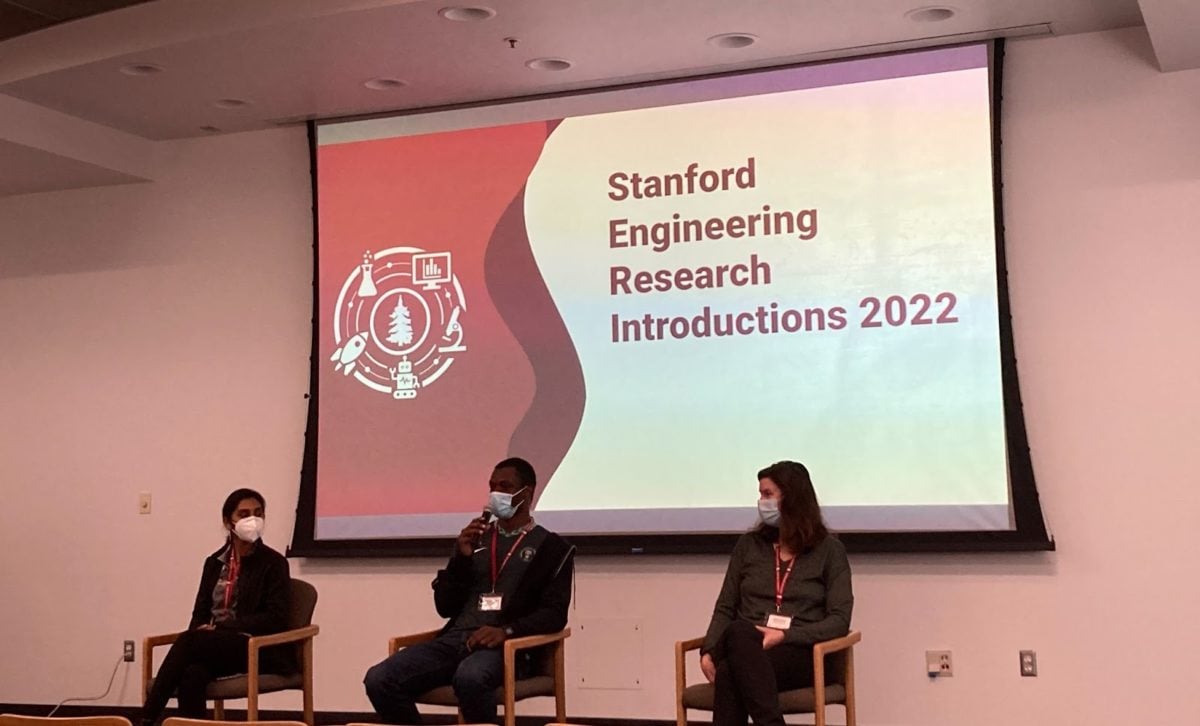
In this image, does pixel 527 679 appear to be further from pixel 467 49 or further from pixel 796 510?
pixel 467 49

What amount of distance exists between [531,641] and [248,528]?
1.23 meters

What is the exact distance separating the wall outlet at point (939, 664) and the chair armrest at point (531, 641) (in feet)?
5.14

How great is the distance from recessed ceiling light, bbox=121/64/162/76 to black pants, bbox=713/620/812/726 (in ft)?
11.1

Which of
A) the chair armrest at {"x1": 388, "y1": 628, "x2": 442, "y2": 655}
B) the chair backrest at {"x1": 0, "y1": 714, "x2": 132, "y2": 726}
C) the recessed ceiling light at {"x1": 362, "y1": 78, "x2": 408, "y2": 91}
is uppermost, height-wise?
the recessed ceiling light at {"x1": 362, "y1": 78, "x2": 408, "y2": 91}

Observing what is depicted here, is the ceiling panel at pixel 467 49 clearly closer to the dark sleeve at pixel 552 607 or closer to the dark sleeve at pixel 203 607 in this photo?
the dark sleeve at pixel 552 607

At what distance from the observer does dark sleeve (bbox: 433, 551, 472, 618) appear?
4753 millimetres

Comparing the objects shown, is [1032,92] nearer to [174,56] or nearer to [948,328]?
[948,328]

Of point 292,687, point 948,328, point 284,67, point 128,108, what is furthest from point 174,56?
point 948,328

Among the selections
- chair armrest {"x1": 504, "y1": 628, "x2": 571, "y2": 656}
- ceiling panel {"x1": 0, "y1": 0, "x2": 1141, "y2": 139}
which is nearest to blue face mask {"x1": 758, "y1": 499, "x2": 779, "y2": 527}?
chair armrest {"x1": 504, "y1": 628, "x2": 571, "y2": 656}

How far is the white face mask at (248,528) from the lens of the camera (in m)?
4.97

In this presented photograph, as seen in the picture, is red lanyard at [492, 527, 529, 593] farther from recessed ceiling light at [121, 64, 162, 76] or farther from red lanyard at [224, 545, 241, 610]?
recessed ceiling light at [121, 64, 162, 76]

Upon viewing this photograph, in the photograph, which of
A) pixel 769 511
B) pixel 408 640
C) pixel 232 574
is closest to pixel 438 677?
pixel 408 640

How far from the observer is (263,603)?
4.93m

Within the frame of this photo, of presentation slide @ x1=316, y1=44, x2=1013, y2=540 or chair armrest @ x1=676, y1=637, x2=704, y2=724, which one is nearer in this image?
chair armrest @ x1=676, y1=637, x2=704, y2=724
